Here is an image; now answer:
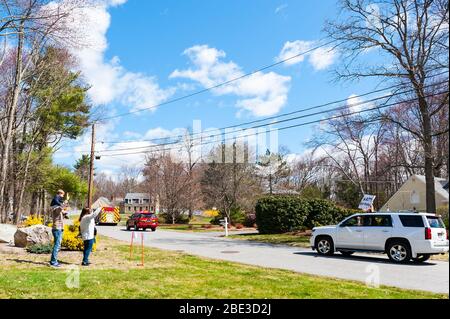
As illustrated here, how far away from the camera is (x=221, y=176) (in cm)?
4772

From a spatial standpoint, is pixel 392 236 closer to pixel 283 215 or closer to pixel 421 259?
pixel 421 259

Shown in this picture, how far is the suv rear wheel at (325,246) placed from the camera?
16.8m

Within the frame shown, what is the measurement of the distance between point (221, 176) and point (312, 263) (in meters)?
33.7

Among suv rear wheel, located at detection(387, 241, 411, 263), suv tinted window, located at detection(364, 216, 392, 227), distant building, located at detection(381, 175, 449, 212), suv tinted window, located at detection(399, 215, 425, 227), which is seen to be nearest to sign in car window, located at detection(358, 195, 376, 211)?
suv tinted window, located at detection(364, 216, 392, 227)

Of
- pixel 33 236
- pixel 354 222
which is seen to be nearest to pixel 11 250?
pixel 33 236

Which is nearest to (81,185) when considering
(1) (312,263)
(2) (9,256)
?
(2) (9,256)

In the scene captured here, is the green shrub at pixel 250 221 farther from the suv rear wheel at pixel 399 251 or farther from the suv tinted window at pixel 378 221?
the suv rear wheel at pixel 399 251

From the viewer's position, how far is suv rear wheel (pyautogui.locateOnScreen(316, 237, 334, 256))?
16.8 metres

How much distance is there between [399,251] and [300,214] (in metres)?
15.1

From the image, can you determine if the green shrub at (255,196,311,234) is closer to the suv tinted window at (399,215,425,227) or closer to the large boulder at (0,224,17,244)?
the suv tinted window at (399,215,425,227)

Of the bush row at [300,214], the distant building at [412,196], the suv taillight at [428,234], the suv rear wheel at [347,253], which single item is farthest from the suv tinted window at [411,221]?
the distant building at [412,196]

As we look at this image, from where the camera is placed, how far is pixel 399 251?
14758 mm

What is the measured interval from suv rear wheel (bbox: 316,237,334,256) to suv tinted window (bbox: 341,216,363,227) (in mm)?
873

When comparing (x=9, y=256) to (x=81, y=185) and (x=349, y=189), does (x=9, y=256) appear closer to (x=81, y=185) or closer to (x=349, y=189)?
(x=81, y=185)
